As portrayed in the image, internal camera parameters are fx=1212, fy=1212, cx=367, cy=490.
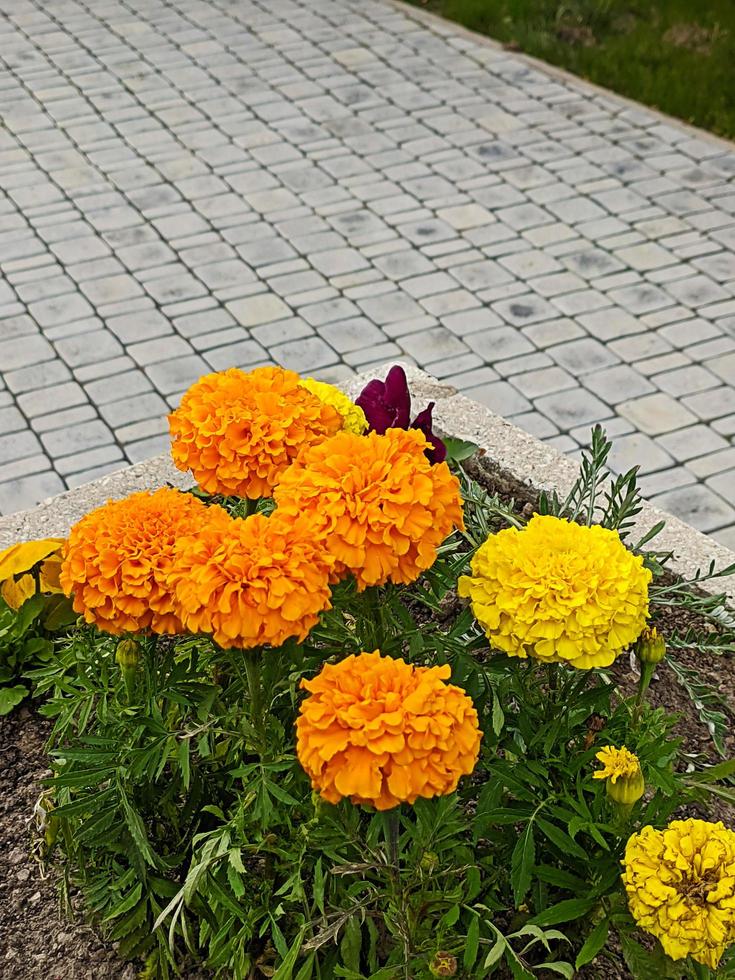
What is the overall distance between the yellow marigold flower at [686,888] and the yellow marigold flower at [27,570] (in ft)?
4.81

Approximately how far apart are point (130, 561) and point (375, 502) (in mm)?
371

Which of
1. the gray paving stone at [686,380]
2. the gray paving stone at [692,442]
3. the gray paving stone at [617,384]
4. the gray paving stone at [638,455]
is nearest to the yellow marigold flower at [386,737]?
the gray paving stone at [638,455]

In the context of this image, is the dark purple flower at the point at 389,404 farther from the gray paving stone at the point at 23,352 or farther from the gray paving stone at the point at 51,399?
the gray paving stone at the point at 23,352

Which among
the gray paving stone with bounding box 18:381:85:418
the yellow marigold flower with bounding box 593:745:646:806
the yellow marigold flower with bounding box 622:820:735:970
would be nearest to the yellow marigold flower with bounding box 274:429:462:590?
the yellow marigold flower with bounding box 593:745:646:806

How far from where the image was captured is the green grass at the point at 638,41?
22.7 ft

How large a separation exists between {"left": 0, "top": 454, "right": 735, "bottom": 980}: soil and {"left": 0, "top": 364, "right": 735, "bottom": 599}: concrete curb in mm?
166

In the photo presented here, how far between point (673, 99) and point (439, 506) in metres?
5.87

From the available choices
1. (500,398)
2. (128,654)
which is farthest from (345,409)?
(500,398)

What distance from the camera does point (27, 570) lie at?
2641 millimetres

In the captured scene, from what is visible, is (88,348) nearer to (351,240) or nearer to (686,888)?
(351,240)

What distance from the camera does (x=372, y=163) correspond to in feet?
20.5

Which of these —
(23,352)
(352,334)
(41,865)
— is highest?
(41,865)

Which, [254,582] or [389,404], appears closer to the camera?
[254,582]

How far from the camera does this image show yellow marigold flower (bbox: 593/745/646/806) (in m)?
1.72
